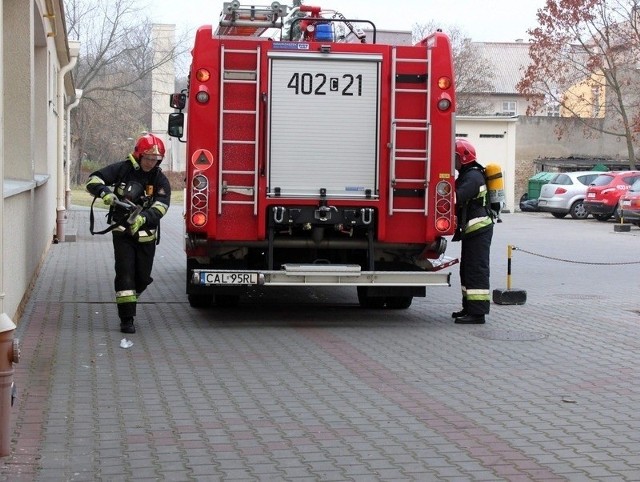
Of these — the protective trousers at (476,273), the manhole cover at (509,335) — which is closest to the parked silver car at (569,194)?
the protective trousers at (476,273)

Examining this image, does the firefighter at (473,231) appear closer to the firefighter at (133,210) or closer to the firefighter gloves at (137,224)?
the firefighter at (133,210)

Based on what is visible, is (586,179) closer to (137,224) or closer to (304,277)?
(304,277)

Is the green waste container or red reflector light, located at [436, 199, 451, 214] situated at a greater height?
red reflector light, located at [436, 199, 451, 214]

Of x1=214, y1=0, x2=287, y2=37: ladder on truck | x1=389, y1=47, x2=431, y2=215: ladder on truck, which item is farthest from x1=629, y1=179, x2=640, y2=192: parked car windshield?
x1=214, y1=0, x2=287, y2=37: ladder on truck

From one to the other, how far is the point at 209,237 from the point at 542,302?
15.9ft

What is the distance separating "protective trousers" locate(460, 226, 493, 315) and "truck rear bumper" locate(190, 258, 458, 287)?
0.84 metres

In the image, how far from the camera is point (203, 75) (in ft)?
35.2

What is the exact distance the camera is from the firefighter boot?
10508mm

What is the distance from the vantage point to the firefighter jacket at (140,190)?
1045cm

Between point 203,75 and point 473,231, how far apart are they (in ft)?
10.5

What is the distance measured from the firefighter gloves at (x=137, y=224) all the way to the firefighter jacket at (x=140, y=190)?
5 cm

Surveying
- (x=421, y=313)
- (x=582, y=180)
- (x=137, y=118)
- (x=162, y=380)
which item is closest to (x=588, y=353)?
(x=421, y=313)

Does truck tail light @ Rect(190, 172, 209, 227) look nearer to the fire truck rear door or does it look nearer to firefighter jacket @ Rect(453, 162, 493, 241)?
the fire truck rear door

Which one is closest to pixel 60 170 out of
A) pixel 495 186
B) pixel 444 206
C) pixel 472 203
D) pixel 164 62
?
pixel 472 203
